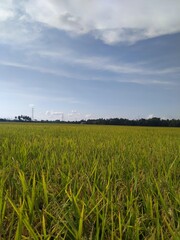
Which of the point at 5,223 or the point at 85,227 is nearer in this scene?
the point at 85,227

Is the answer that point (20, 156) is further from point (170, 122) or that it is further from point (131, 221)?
point (170, 122)

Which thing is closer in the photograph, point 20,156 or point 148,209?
point 148,209

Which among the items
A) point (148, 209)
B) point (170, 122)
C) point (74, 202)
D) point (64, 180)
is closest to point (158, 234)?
point (148, 209)

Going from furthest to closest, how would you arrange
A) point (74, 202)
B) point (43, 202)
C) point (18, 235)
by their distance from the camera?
point (43, 202), point (74, 202), point (18, 235)

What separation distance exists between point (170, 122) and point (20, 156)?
69384 millimetres

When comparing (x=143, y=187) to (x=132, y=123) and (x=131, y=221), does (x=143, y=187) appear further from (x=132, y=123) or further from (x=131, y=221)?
(x=132, y=123)

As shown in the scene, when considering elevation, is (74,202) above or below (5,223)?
above

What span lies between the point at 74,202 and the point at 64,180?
762mm

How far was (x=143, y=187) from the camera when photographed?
2.25 meters

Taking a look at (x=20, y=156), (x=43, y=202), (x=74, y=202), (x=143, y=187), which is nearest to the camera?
(x=74, y=202)

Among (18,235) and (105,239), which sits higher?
(18,235)

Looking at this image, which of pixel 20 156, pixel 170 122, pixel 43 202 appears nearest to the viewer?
pixel 43 202

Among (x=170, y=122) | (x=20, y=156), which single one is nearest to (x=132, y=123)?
(x=170, y=122)

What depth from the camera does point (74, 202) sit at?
161 cm
